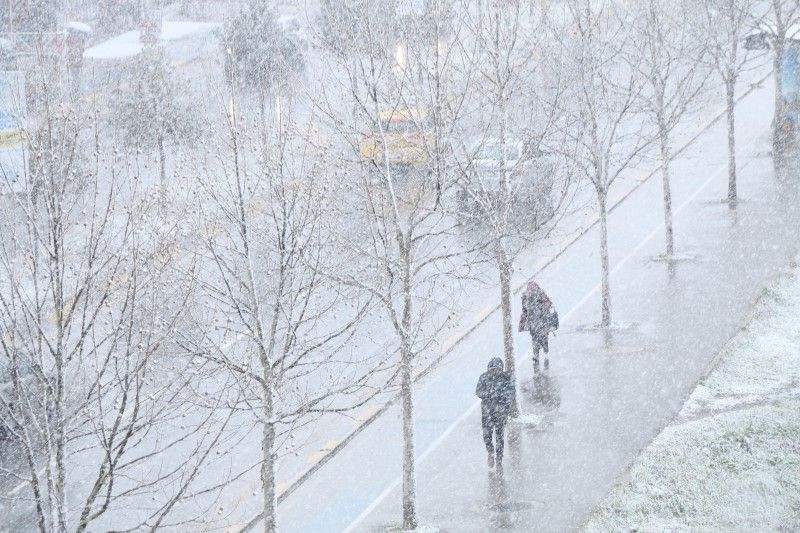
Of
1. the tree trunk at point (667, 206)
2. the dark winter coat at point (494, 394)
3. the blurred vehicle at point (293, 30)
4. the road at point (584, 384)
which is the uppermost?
the blurred vehicle at point (293, 30)

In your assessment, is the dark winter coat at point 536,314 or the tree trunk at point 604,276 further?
the tree trunk at point 604,276

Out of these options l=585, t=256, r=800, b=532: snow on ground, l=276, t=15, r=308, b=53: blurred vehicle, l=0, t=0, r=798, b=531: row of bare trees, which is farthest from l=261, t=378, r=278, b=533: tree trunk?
l=276, t=15, r=308, b=53: blurred vehicle

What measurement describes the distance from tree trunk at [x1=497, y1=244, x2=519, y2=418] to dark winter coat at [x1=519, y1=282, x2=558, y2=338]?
146 cm

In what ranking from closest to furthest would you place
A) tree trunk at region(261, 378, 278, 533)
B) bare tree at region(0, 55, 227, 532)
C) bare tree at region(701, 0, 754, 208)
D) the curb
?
bare tree at region(0, 55, 227, 532), tree trunk at region(261, 378, 278, 533), the curb, bare tree at region(701, 0, 754, 208)

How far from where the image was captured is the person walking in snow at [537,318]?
18266 mm

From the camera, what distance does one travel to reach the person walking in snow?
1827 centimetres

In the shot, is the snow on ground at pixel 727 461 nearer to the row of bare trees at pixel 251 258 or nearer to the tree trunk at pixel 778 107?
the row of bare trees at pixel 251 258

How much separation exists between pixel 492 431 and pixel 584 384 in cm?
289

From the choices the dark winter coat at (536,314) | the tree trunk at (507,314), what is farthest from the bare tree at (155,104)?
the tree trunk at (507,314)

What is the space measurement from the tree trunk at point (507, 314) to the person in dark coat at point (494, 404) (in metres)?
1.24

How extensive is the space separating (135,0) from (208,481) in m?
31.4

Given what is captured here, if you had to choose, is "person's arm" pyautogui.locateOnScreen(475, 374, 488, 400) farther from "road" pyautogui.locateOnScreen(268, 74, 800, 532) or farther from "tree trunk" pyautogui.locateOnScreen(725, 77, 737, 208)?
"tree trunk" pyautogui.locateOnScreen(725, 77, 737, 208)

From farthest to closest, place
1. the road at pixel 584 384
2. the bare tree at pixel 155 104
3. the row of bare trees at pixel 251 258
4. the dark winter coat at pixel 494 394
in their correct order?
the bare tree at pixel 155 104, the dark winter coat at pixel 494 394, the road at pixel 584 384, the row of bare trees at pixel 251 258

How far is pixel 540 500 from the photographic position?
14.4 metres
